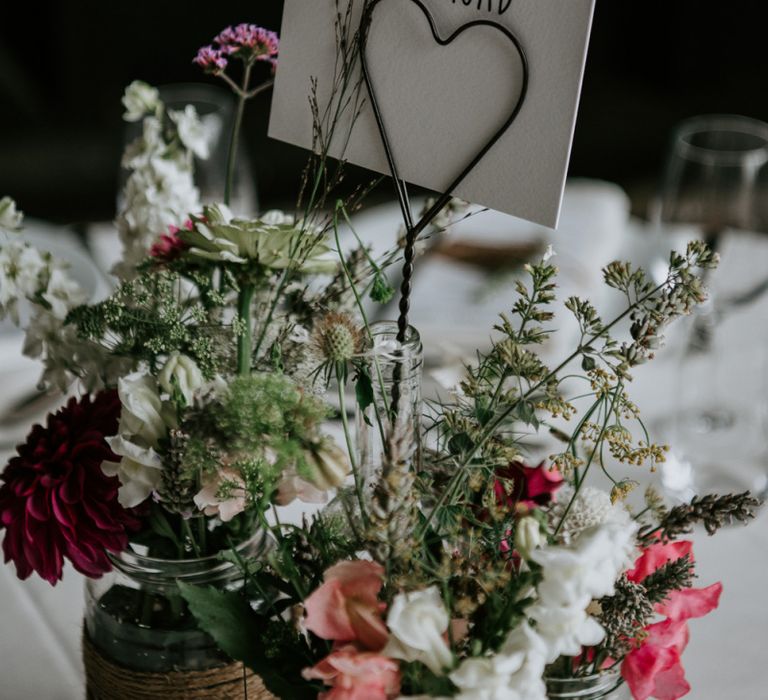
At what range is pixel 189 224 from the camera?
0.63 metres

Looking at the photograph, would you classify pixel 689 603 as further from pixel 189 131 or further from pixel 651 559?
pixel 189 131

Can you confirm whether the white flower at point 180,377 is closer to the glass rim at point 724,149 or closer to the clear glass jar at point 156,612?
the clear glass jar at point 156,612

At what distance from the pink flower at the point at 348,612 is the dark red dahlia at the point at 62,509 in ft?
0.50

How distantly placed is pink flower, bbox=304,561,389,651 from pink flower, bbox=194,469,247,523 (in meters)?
0.07

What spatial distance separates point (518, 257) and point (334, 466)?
928 millimetres

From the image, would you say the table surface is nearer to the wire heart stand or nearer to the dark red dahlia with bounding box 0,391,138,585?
the dark red dahlia with bounding box 0,391,138,585

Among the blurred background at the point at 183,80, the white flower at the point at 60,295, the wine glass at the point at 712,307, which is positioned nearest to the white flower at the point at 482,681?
the white flower at the point at 60,295

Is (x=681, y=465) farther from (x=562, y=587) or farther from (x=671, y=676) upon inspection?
(x=562, y=587)

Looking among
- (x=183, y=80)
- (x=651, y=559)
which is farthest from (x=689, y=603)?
(x=183, y=80)

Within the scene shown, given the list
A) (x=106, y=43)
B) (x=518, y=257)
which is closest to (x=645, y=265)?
(x=518, y=257)

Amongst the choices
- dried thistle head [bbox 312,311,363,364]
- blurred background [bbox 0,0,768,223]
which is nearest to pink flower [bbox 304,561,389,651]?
dried thistle head [bbox 312,311,363,364]

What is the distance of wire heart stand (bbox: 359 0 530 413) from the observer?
0.51m

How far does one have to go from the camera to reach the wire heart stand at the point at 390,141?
0.51 metres

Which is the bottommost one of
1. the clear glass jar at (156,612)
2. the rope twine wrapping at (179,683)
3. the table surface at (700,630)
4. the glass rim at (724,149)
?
the table surface at (700,630)
